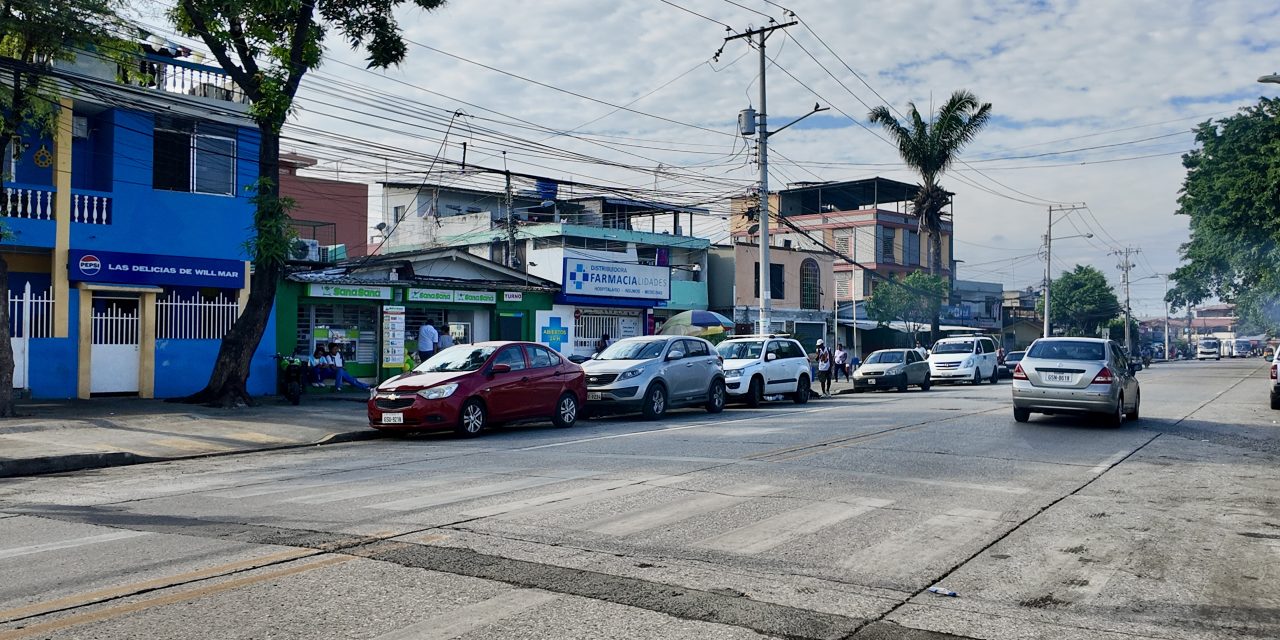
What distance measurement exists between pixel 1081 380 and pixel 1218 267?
43414 millimetres

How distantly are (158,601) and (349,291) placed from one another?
19.5 m

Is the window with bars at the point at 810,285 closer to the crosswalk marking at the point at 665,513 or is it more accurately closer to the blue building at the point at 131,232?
the blue building at the point at 131,232

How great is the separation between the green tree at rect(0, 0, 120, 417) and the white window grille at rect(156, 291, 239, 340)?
4.29m

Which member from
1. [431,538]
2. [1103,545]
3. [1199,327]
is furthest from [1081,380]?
[1199,327]

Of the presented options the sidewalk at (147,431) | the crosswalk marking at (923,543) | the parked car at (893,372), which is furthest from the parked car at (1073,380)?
the parked car at (893,372)

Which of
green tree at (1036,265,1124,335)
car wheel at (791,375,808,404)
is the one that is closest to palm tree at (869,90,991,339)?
car wheel at (791,375,808,404)

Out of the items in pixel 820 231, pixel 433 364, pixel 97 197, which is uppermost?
pixel 820 231

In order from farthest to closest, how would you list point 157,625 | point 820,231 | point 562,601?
point 820,231 → point 562,601 → point 157,625

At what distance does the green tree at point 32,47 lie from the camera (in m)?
15.5

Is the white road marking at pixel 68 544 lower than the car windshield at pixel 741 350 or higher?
lower

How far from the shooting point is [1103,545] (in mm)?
7340

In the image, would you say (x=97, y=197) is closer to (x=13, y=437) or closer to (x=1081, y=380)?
(x=13, y=437)

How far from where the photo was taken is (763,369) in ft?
78.0

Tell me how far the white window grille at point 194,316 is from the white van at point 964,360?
24473 millimetres
